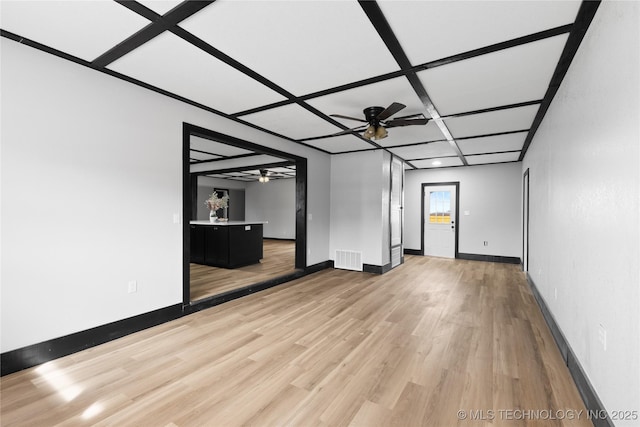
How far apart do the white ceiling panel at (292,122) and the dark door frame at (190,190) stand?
14.2 inches

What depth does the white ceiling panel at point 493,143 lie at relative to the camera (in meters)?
4.64

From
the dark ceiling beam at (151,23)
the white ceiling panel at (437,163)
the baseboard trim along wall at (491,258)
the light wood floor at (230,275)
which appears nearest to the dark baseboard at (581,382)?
the dark ceiling beam at (151,23)

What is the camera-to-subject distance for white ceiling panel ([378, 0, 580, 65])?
1.74 m

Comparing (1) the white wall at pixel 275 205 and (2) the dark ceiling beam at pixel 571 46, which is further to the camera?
(1) the white wall at pixel 275 205

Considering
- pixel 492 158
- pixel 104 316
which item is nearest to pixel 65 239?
pixel 104 316

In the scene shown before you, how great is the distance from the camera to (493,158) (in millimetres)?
6379

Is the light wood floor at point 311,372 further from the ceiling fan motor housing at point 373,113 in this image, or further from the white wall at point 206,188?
the white wall at point 206,188

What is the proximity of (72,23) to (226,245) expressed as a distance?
4.37 meters

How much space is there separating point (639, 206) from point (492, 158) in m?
5.74

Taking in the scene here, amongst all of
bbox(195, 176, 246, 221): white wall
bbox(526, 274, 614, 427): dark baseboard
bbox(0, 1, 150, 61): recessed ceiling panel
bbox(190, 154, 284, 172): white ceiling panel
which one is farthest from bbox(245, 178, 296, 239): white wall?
bbox(526, 274, 614, 427): dark baseboard

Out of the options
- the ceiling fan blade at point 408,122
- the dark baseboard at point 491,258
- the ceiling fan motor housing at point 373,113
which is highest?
the ceiling fan motor housing at point 373,113

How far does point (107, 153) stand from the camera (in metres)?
2.70

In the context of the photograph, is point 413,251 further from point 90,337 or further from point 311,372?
point 90,337

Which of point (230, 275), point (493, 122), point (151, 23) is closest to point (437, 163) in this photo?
point (493, 122)
